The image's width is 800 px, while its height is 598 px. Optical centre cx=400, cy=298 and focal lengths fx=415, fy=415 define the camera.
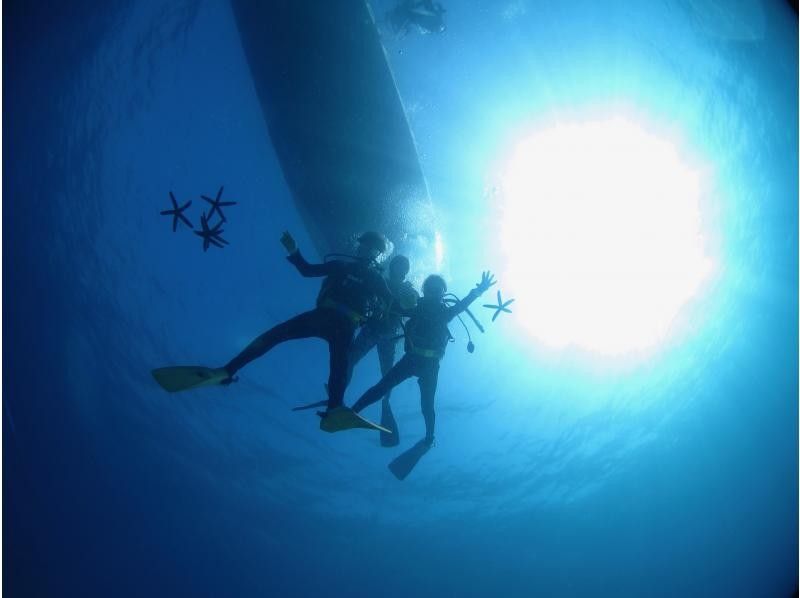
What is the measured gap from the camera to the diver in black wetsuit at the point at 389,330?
22.9 ft

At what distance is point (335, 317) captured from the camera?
6.05 metres

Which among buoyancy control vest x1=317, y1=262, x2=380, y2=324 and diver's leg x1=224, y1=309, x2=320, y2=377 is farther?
buoyancy control vest x1=317, y1=262, x2=380, y2=324

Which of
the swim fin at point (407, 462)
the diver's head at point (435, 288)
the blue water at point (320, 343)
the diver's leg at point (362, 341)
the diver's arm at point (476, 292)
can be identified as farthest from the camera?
the blue water at point (320, 343)

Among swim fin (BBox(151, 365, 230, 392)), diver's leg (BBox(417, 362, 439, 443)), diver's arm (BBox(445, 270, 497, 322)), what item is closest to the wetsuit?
diver's arm (BBox(445, 270, 497, 322))

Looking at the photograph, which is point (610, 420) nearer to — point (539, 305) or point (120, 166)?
point (539, 305)

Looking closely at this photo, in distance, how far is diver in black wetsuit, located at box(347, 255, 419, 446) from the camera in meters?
6.99

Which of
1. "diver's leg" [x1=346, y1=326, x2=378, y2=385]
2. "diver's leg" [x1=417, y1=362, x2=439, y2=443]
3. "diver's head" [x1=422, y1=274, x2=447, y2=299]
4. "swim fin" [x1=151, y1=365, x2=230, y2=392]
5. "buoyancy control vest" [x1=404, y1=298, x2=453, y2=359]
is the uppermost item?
"diver's leg" [x1=346, y1=326, x2=378, y2=385]

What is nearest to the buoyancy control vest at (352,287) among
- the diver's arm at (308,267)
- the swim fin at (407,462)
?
the diver's arm at (308,267)

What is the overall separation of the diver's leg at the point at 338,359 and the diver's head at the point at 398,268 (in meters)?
2.47

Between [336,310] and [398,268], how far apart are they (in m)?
2.58

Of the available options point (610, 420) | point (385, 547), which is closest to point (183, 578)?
point (385, 547)

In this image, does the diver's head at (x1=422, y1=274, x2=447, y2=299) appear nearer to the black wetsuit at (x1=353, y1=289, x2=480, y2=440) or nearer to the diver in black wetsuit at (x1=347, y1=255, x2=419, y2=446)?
the black wetsuit at (x1=353, y1=289, x2=480, y2=440)

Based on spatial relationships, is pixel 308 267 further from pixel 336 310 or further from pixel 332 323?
pixel 332 323

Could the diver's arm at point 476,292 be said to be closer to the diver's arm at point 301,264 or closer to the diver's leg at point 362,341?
the diver's arm at point 301,264
